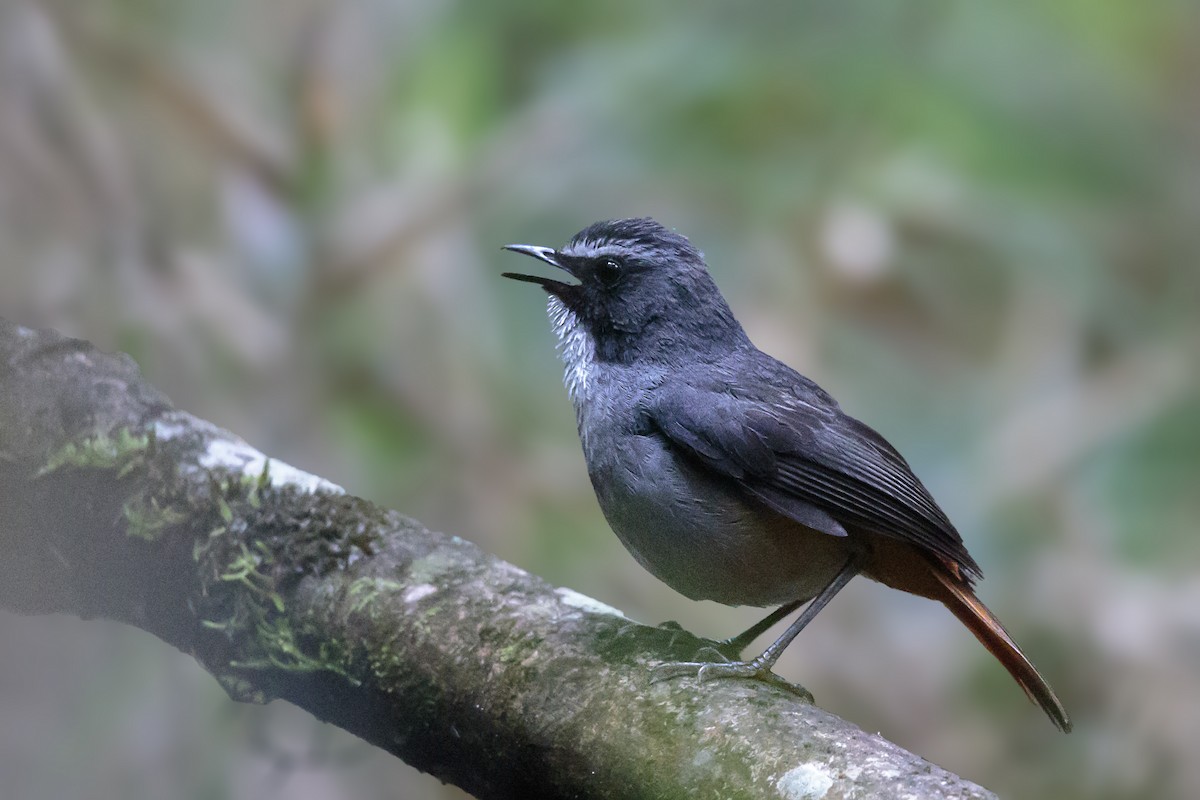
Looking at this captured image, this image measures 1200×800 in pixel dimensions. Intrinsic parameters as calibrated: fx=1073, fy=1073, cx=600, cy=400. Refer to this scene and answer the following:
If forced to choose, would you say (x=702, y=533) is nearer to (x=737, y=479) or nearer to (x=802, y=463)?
(x=737, y=479)

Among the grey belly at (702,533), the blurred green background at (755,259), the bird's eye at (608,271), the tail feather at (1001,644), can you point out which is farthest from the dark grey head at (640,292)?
the blurred green background at (755,259)

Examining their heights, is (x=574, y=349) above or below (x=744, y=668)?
above

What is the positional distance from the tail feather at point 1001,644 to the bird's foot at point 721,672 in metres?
0.60

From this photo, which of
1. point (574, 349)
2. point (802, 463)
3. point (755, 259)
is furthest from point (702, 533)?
point (755, 259)

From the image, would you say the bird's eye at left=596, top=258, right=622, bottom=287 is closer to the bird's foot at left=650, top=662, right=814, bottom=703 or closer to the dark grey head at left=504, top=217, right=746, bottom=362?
the dark grey head at left=504, top=217, right=746, bottom=362

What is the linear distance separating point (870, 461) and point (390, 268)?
9.42ft

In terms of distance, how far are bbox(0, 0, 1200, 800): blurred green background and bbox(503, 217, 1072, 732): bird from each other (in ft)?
6.11

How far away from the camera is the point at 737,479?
2543mm

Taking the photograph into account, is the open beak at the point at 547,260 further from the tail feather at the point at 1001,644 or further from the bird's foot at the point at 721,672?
the tail feather at the point at 1001,644

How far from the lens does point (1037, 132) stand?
5.27 metres

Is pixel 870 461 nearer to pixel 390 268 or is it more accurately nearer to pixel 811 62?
pixel 390 268

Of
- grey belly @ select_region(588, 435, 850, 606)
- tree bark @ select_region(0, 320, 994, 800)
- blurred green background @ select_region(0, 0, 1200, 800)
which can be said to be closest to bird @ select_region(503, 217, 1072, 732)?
grey belly @ select_region(588, 435, 850, 606)

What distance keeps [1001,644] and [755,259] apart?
2.78 m

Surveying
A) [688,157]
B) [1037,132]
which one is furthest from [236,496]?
[1037,132]
